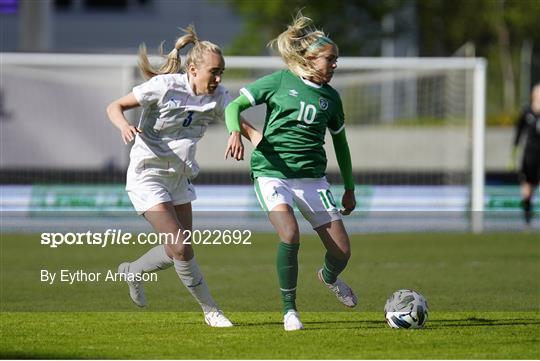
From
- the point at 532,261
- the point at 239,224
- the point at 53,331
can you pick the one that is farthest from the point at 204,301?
the point at 239,224

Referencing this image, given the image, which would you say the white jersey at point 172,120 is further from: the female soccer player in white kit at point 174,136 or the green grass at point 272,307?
the green grass at point 272,307

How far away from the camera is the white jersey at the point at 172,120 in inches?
312

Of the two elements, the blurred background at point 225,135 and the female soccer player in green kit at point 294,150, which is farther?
the blurred background at point 225,135

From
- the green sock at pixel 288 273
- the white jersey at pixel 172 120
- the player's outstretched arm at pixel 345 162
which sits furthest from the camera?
the player's outstretched arm at pixel 345 162

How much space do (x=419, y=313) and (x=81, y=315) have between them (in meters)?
2.44

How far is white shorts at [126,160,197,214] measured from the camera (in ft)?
26.2

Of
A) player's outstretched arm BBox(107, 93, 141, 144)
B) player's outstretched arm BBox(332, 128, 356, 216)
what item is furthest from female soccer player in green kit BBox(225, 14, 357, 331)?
player's outstretched arm BBox(107, 93, 141, 144)

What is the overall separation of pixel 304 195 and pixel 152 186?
990 mm

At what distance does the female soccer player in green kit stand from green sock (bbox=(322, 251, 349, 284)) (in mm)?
66

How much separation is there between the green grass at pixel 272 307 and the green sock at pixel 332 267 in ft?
1.05

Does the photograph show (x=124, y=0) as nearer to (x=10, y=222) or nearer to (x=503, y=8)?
(x=503, y=8)

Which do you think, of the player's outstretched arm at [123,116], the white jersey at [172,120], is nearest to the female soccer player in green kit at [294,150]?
the white jersey at [172,120]

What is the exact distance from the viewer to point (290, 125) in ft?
25.9

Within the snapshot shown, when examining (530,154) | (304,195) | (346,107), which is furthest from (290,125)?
(346,107)
